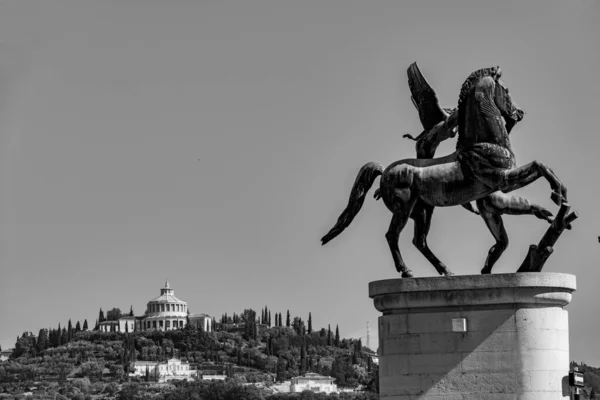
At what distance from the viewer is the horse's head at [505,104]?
64.8 feet

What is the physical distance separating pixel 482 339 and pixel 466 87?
3580 millimetres

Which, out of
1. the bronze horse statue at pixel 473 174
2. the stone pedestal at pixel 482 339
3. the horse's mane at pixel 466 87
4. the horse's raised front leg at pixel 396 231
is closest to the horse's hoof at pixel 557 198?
the bronze horse statue at pixel 473 174

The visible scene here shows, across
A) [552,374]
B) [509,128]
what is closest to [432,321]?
[552,374]

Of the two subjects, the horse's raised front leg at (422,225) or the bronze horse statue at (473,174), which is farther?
the horse's raised front leg at (422,225)

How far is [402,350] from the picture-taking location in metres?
19.2

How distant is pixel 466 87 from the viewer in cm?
1995

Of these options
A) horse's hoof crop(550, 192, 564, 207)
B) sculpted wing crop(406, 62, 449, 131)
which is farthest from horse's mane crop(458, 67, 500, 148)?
horse's hoof crop(550, 192, 564, 207)

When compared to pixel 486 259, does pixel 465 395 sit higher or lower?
lower

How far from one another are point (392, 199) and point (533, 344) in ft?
10.0

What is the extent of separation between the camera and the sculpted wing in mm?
20984

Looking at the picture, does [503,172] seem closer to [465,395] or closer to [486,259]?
[486,259]

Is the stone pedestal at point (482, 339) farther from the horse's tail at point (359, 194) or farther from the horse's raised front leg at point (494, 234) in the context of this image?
the horse's tail at point (359, 194)

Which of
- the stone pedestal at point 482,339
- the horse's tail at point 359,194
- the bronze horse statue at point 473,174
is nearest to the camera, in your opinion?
the stone pedestal at point 482,339

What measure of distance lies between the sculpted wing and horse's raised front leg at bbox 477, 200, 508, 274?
1635 millimetres
